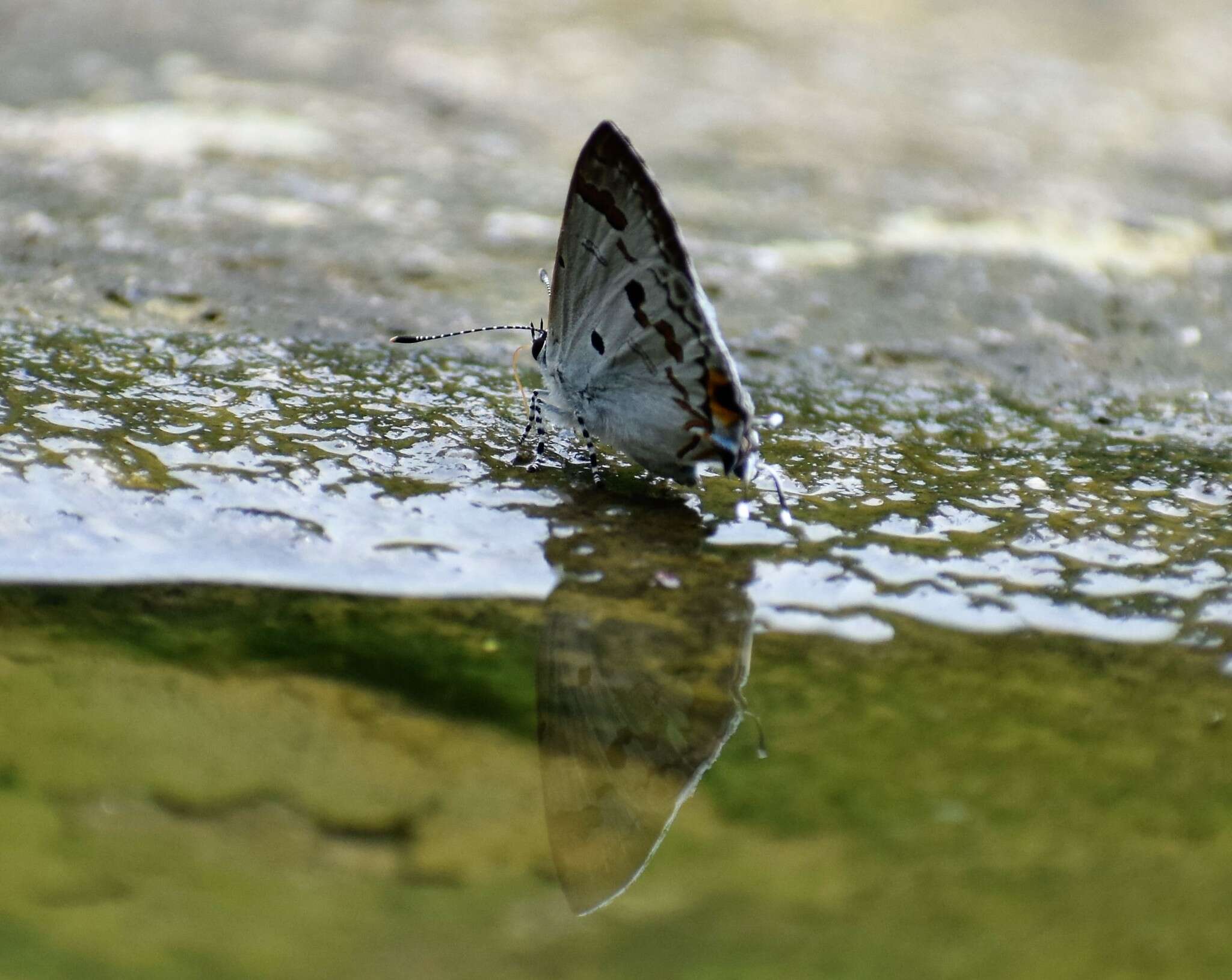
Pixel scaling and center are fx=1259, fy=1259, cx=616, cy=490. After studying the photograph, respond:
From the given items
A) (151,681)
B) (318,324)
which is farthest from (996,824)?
(318,324)

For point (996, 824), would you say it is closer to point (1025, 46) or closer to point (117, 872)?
point (117, 872)

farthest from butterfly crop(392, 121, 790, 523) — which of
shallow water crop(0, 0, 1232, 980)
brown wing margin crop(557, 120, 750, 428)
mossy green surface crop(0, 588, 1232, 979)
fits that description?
mossy green surface crop(0, 588, 1232, 979)

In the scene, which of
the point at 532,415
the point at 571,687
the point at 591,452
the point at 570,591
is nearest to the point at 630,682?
the point at 571,687

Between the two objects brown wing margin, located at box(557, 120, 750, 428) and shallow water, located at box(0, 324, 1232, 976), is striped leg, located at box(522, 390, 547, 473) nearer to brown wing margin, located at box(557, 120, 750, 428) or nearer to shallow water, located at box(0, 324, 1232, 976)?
shallow water, located at box(0, 324, 1232, 976)

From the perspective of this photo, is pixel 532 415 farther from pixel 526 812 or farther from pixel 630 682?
pixel 526 812

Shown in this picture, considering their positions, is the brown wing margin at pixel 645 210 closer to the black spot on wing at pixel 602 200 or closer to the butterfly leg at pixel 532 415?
the black spot on wing at pixel 602 200

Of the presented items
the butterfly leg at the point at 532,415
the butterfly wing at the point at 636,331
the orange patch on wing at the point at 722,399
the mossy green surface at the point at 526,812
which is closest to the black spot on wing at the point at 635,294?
the butterfly wing at the point at 636,331
